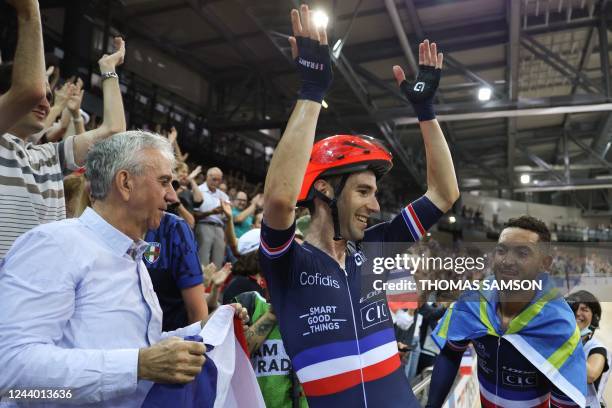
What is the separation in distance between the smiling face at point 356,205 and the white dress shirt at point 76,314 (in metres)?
0.76

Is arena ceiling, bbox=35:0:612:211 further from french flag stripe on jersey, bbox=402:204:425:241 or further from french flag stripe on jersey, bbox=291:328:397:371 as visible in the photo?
french flag stripe on jersey, bbox=291:328:397:371

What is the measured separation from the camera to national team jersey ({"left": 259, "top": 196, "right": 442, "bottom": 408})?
1.62m

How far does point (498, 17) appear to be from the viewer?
9.22m

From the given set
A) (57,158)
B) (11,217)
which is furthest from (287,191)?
(57,158)

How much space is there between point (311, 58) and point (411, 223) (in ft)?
2.93

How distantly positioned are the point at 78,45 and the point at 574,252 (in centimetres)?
1088

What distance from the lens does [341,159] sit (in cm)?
182

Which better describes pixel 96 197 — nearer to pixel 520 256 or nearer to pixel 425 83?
pixel 425 83

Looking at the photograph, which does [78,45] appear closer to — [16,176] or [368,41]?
[368,41]

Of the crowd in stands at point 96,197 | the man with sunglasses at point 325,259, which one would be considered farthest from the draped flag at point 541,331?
the man with sunglasses at point 325,259

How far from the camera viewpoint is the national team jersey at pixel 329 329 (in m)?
1.62

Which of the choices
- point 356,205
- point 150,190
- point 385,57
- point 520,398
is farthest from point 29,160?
point 385,57

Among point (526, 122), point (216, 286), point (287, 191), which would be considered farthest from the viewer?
point (526, 122)

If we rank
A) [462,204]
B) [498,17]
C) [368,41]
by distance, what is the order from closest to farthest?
[498,17] < [368,41] < [462,204]
